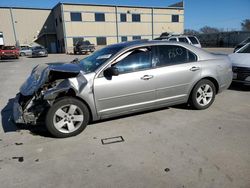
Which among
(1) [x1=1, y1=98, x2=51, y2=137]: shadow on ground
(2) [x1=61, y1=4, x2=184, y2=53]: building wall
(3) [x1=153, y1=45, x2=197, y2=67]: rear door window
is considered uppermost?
(2) [x1=61, y1=4, x2=184, y2=53]: building wall

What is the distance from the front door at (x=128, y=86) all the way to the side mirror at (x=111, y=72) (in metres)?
0.07

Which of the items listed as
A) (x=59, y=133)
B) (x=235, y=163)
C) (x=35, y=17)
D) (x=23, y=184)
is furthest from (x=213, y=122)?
(x=35, y=17)

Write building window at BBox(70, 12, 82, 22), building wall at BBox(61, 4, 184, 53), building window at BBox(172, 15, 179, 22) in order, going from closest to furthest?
building window at BBox(70, 12, 82, 22)
building wall at BBox(61, 4, 184, 53)
building window at BBox(172, 15, 179, 22)

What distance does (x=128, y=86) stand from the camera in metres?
4.00

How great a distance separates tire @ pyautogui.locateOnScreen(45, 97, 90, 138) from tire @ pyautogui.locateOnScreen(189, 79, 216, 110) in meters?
2.38

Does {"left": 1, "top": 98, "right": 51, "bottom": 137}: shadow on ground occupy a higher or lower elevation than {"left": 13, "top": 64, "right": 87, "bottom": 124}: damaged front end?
lower

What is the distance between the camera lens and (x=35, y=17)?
1625 inches

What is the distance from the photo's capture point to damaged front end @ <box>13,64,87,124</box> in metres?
3.61

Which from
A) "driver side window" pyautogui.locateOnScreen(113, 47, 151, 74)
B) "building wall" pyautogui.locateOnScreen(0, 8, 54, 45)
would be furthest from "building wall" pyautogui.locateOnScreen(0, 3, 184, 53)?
"driver side window" pyautogui.locateOnScreen(113, 47, 151, 74)

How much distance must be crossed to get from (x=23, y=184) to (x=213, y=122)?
341cm

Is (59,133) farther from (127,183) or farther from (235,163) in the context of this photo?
(235,163)

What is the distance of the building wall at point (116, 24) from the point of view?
1377 inches

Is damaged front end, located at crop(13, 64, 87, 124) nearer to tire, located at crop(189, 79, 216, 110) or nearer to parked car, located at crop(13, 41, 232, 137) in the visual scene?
parked car, located at crop(13, 41, 232, 137)

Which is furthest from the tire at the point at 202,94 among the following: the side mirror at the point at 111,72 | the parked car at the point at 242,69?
the parked car at the point at 242,69
